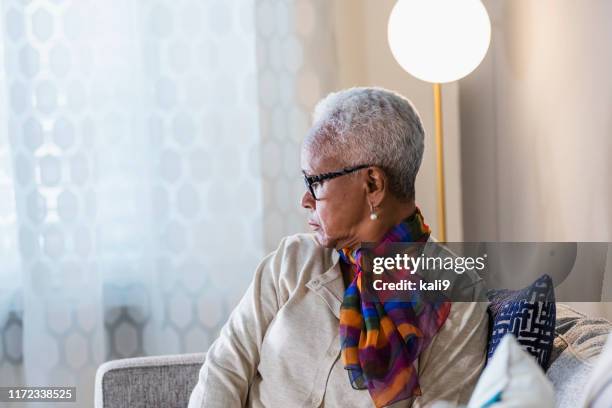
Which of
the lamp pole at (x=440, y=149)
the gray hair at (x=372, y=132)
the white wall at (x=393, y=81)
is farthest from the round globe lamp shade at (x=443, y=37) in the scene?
the gray hair at (x=372, y=132)

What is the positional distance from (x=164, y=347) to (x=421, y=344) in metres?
1.67

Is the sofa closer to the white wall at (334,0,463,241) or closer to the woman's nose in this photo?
the woman's nose

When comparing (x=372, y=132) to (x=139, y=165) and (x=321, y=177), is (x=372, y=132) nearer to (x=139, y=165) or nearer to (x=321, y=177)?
(x=321, y=177)

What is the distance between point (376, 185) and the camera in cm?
186

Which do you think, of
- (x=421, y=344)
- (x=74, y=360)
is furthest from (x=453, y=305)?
(x=74, y=360)

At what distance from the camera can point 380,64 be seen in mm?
3287

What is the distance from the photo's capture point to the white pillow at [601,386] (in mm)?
1092

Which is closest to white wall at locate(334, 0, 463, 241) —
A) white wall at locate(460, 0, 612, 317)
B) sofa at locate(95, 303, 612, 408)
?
white wall at locate(460, 0, 612, 317)

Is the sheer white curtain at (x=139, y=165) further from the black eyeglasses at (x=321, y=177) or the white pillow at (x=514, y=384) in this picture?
the white pillow at (x=514, y=384)

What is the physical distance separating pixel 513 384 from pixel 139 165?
234cm

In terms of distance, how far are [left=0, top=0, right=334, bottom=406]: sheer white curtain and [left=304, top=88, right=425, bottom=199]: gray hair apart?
53.8 inches

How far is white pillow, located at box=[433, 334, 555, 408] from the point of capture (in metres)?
0.99

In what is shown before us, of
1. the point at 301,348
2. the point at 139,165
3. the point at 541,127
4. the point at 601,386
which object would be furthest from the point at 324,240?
the point at 139,165

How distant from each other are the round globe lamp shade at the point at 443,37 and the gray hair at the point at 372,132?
90 centimetres
